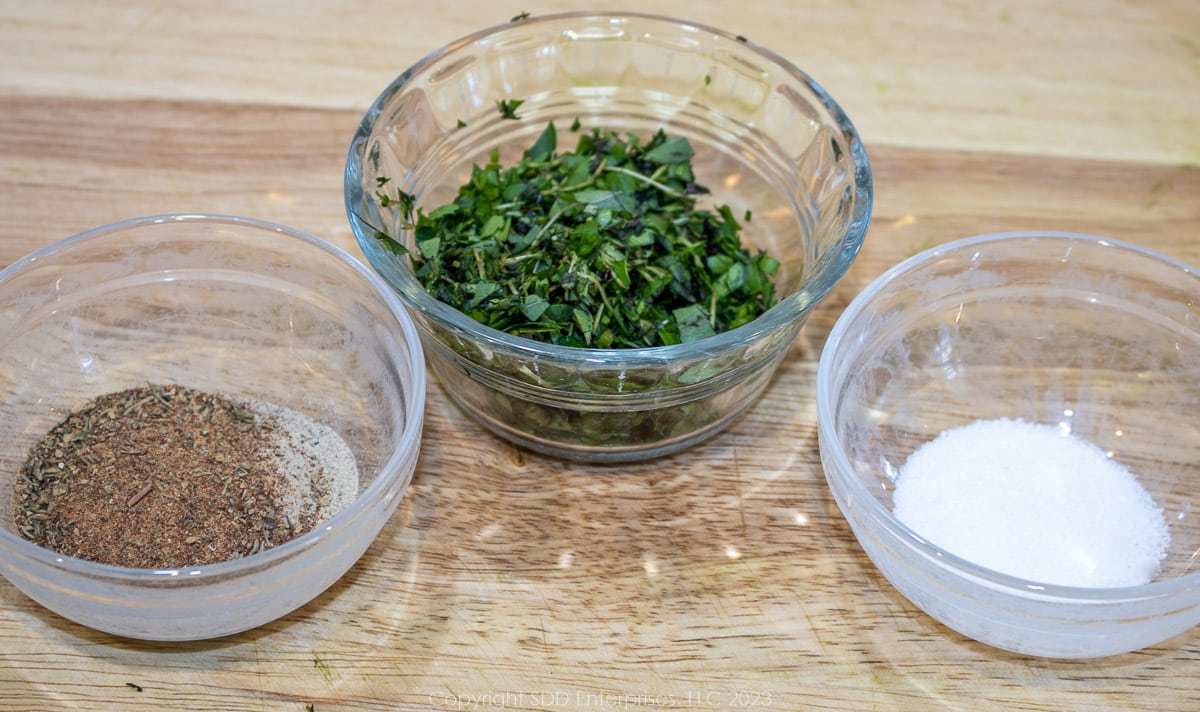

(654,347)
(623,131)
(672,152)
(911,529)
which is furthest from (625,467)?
(623,131)

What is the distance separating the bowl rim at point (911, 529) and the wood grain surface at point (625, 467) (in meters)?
0.17

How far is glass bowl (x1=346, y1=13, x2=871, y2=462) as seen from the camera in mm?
1406

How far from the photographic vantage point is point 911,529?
4.51 ft

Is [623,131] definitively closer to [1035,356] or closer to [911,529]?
[1035,356]

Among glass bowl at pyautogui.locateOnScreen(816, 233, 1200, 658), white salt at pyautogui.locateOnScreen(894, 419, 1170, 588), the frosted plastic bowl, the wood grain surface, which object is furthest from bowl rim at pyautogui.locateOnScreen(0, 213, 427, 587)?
white salt at pyautogui.locateOnScreen(894, 419, 1170, 588)

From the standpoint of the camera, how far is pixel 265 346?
1667 millimetres

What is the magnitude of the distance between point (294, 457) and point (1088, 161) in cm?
152

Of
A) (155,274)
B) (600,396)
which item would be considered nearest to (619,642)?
(600,396)

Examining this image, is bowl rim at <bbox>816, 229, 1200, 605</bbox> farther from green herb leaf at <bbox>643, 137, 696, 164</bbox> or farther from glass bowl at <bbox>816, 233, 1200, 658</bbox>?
green herb leaf at <bbox>643, 137, 696, 164</bbox>

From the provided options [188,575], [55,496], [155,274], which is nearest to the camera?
[188,575]

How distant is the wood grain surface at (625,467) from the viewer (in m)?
1.36

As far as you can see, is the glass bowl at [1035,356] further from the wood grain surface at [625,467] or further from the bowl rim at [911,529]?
the wood grain surface at [625,467]

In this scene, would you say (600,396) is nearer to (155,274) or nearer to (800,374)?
(800,374)

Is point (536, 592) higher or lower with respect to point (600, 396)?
lower
